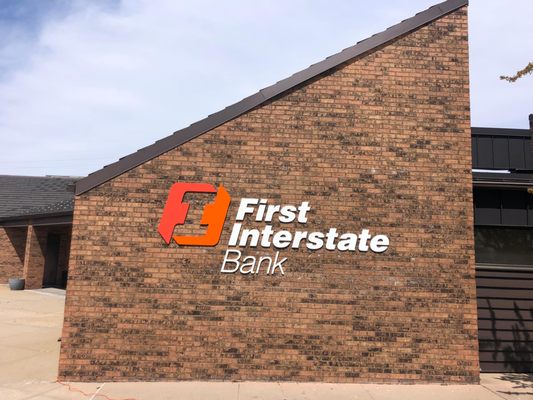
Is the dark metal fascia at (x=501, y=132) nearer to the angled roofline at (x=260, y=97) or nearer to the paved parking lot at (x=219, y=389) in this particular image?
the angled roofline at (x=260, y=97)

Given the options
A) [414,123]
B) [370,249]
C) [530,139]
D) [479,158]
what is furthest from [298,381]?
[530,139]

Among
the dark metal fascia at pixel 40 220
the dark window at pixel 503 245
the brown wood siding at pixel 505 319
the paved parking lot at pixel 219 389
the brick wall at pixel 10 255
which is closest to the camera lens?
the paved parking lot at pixel 219 389

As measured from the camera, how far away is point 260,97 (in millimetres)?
7441

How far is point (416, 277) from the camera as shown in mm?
7176

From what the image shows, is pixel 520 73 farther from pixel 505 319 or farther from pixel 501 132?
pixel 505 319

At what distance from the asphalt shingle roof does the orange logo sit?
1857 centimetres

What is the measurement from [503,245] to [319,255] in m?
4.09

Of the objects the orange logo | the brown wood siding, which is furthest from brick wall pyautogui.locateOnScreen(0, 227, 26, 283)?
the brown wood siding

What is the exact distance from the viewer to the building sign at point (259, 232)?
712 cm

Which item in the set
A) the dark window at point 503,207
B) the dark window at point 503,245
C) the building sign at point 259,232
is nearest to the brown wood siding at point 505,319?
the dark window at point 503,245

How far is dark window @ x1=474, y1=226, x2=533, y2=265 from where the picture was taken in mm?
8203

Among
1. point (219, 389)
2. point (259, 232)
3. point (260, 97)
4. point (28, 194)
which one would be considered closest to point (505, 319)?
point (259, 232)

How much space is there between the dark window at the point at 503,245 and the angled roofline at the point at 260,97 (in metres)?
4.29

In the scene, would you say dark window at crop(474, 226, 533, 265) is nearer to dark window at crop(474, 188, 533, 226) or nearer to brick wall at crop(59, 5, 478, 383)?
dark window at crop(474, 188, 533, 226)
